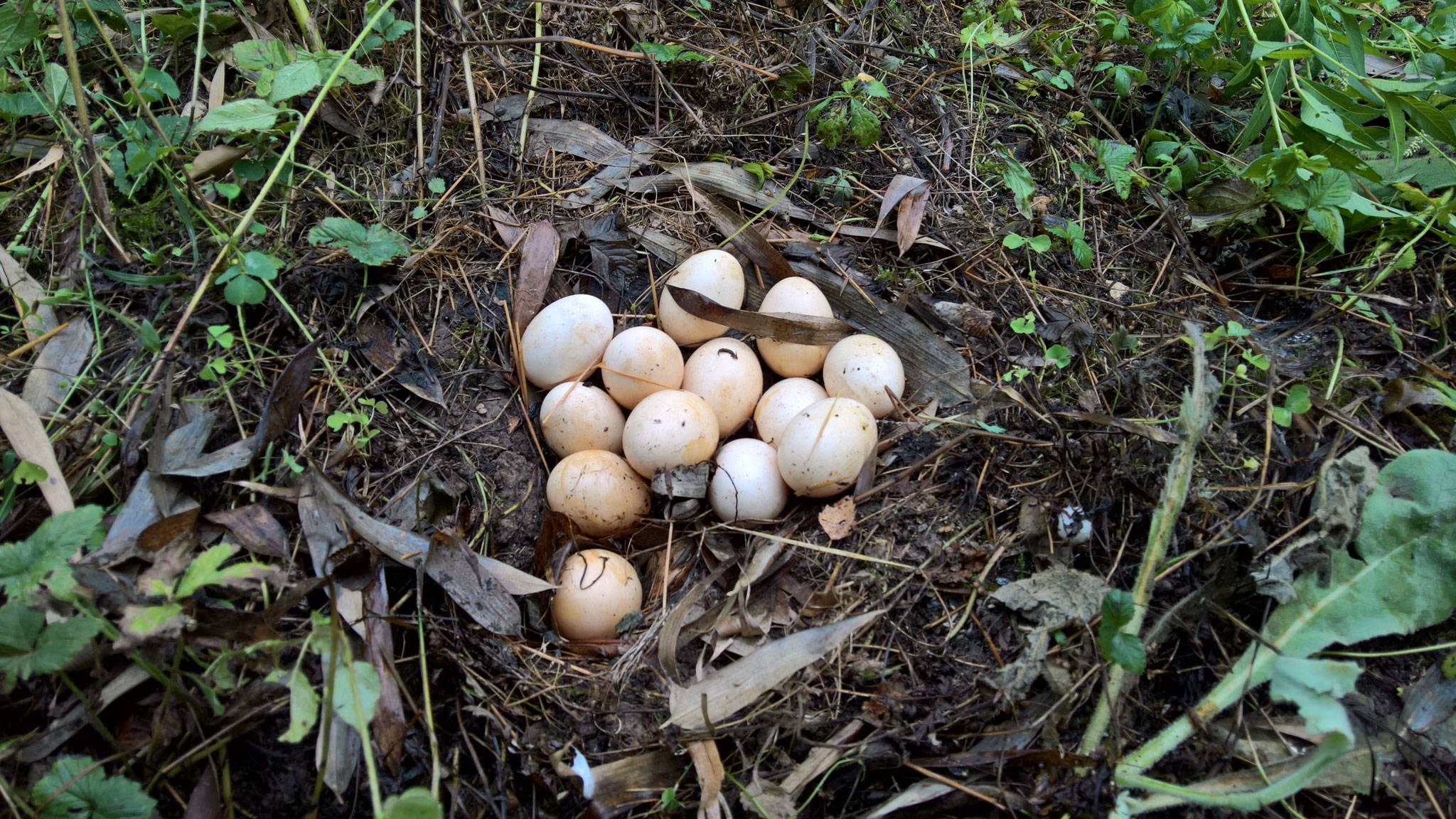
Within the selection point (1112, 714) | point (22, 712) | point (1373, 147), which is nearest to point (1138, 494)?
point (1112, 714)

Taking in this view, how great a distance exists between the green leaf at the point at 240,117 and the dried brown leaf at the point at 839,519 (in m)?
1.55

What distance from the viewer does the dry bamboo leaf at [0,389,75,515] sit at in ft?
4.66

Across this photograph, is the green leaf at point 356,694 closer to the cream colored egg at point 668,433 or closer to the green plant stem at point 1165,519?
the cream colored egg at point 668,433

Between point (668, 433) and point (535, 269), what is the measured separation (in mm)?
626

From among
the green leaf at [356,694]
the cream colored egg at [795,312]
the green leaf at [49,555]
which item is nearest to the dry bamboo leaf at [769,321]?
the cream colored egg at [795,312]

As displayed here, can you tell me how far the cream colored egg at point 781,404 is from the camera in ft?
6.40

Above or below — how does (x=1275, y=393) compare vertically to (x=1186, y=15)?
below

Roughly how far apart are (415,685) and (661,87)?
5.81 ft

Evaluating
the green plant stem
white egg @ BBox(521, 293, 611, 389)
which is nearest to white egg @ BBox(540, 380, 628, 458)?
white egg @ BBox(521, 293, 611, 389)

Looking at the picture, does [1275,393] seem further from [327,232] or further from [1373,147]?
[327,232]

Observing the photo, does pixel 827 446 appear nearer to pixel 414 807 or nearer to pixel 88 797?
pixel 414 807

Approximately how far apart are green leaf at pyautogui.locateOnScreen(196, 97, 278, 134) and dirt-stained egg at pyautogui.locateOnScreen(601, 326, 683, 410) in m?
0.94

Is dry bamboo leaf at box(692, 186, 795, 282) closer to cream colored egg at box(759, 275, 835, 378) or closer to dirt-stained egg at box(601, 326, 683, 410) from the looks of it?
cream colored egg at box(759, 275, 835, 378)

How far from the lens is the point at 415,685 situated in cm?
142
